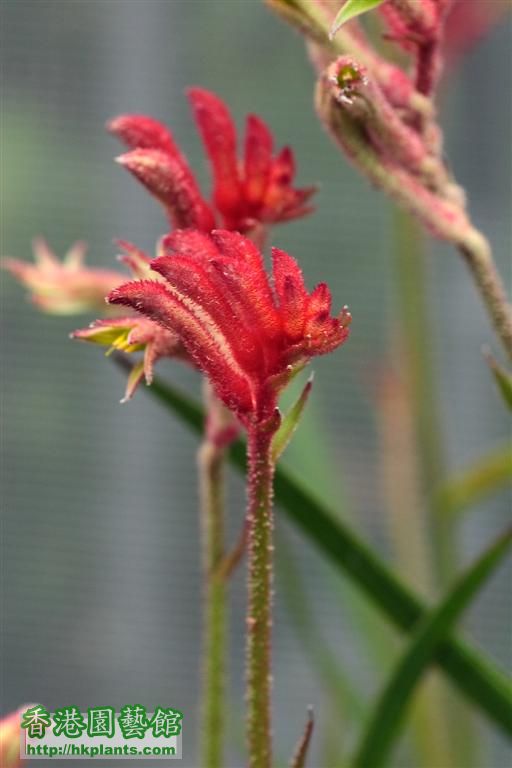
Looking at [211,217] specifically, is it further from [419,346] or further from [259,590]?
[419,346]

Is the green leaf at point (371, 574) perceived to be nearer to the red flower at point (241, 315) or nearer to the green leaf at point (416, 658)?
the green leaf at point (416, 658)

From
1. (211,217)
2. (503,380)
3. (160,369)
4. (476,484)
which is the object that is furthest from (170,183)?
(160,369)

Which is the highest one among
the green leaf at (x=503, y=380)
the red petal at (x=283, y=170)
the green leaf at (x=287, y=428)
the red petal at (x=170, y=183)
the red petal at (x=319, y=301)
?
the red petal at (x=283, y=170)

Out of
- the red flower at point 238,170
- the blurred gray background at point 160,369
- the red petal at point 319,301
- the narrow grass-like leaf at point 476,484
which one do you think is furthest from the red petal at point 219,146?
the blurred gray background at point 160,369

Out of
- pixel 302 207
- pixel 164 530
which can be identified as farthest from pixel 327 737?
pixel 164 530

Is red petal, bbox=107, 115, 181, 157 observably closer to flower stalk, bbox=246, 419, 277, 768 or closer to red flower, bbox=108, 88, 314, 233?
red flower, bbox=108, 88, 314, 233

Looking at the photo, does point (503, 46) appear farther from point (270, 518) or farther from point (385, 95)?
point (270, 518)
